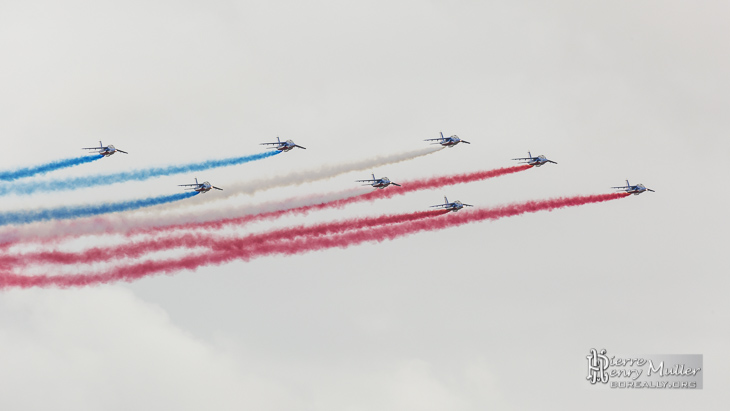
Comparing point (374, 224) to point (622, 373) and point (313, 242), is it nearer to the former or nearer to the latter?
point (313, 242)

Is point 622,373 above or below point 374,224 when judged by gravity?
below

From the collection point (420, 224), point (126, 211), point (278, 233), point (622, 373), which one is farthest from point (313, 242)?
point (622, 373)

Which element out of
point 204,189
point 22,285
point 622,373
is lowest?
point 622,373

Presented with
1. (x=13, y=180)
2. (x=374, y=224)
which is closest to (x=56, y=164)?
(x=13, y=180)

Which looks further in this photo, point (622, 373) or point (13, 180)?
point (622, 373)

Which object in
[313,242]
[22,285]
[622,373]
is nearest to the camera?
[22,285]

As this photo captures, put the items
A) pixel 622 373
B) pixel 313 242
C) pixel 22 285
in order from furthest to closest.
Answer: pixel 622 373
pixel 313 242
pixel 22 285

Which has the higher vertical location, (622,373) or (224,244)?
(224,244)

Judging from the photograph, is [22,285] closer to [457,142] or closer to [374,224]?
[374,224]

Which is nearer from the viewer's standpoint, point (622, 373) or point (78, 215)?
point (78, 215)
